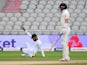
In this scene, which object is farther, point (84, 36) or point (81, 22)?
point (81, 22)

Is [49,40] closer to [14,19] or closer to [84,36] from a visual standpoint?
[84,36]

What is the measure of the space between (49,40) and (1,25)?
5.28m

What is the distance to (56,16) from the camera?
96.0 feet

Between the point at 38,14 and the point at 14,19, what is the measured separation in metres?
1.86

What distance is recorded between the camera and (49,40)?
2397cm

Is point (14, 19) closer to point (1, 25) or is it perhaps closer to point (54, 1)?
point (1, 25)

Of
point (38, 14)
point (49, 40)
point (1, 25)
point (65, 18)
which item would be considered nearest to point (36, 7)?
point (38, 14)

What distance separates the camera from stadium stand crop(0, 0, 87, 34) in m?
27.4

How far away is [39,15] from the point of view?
2944cm

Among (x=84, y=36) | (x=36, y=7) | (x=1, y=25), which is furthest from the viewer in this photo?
(x=36, y=7)

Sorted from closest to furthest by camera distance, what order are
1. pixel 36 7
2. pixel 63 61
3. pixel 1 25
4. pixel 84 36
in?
1. pixel 63 61
2. pixel 84 36
3. pixel 1 25
4. pixel 36 7

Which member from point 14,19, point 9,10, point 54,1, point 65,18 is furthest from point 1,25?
point 65,18

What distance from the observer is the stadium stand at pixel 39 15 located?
27.4 meters

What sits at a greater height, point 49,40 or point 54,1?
point 54,1
